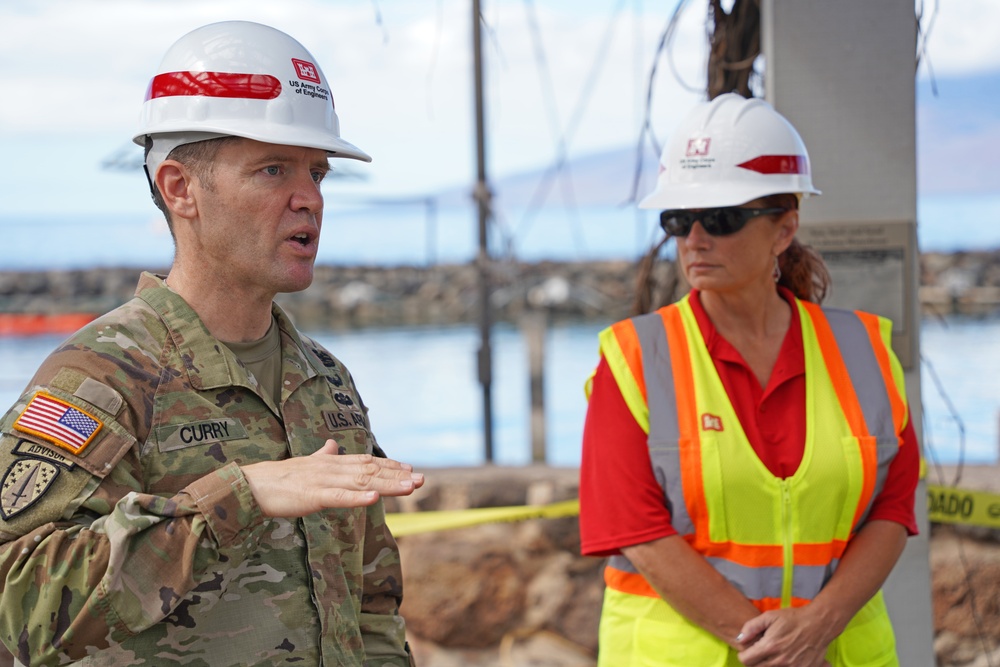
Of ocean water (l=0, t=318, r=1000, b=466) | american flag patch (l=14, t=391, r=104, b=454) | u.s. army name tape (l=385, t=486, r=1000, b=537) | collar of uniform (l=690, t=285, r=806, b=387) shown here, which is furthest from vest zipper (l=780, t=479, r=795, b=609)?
american flag patch (l=14, t=391, r=104, b=454)

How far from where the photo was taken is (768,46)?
10.9ft

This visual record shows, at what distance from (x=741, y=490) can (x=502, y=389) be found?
12231 millimetres

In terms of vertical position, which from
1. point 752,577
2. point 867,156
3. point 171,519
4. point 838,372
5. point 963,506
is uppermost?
point 867,156

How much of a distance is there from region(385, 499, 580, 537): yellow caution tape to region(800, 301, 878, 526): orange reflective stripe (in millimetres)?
1737

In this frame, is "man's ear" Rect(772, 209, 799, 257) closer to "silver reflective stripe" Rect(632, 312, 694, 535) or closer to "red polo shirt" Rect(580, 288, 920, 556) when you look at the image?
"red polo shirt" Rect(580, 288, 920, 556)

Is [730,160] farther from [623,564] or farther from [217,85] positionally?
[217,85]

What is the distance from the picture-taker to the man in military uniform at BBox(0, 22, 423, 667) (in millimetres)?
1522

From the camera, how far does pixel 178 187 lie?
1.86 m

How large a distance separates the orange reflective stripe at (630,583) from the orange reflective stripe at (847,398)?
516 millimetres

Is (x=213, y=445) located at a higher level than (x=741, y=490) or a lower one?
higher

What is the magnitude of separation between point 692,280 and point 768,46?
42.9 inches

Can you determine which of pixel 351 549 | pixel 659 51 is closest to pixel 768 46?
pixel 659 51

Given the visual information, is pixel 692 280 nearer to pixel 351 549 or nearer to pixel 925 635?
pixel 351 549

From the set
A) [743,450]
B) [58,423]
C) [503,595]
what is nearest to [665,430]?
[743,450]
